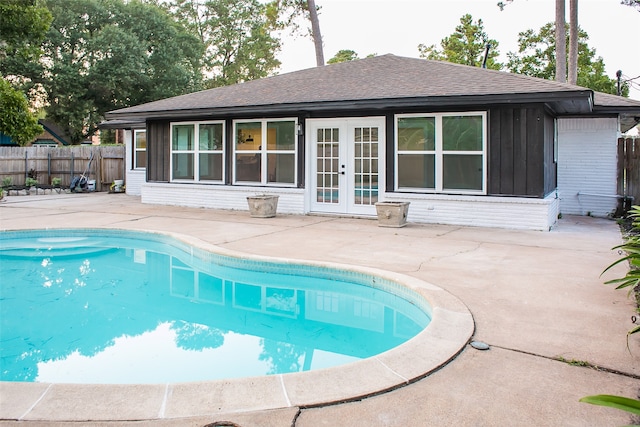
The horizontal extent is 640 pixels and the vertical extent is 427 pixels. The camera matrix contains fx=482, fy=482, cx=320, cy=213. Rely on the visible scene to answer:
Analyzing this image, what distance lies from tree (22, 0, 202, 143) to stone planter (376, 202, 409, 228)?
19240 millimetres

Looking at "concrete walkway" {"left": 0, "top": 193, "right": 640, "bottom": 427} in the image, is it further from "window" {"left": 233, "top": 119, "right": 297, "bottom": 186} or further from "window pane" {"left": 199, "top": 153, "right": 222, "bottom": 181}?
"window pane" {"left": 199, "top": 153, "right": 222, "bottom": 181}

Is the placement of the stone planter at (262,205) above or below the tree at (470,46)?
below

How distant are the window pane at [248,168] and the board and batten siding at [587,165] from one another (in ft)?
23.0

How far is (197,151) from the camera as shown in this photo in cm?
1226

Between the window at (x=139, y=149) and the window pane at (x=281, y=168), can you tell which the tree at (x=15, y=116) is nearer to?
the window pane at (x=281, y=168)

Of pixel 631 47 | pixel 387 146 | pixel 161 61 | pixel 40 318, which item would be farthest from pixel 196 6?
pixel 40 318

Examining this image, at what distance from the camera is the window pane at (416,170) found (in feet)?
30.8

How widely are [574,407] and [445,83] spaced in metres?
7.97

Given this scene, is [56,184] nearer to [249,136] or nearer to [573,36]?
[249,136]

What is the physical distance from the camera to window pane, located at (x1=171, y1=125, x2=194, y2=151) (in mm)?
12375

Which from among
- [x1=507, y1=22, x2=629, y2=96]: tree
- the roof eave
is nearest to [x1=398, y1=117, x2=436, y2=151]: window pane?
the roof eave

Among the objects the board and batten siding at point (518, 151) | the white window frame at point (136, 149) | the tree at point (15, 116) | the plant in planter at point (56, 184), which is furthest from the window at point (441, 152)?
the plant in planter at point (56, 184)

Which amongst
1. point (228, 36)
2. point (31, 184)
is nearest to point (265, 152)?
point (31, 184)

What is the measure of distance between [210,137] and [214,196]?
1481 mm
